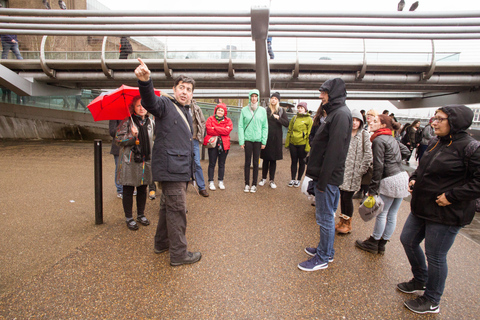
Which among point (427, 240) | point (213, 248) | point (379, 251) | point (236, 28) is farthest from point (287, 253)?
point (236, 28)

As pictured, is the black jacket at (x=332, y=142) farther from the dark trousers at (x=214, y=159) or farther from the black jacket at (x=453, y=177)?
Answer: the dark trousers at (x=214, y=159)

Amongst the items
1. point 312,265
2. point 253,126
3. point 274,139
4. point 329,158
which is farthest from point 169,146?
point 274,139

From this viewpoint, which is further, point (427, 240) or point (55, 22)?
point (55, 22)

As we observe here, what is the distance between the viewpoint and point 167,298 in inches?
89.0

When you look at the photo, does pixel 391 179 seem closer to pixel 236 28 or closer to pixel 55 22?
pixel 236 28

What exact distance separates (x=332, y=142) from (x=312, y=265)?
1376 mm

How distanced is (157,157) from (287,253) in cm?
194

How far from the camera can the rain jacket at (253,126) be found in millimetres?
5453

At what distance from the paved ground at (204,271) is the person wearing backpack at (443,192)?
365 mm

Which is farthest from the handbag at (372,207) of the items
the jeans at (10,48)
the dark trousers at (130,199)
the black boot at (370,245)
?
the jeans at (10,48)

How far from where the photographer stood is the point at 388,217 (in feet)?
10.2

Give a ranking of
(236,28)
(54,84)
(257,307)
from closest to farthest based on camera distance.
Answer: (257,307) < (236,28) < (54,84)

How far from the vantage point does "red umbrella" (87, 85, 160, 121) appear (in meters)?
3.03

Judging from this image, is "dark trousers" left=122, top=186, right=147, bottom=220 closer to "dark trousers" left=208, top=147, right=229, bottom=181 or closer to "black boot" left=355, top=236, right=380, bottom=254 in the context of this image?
"dark trousers" left=208, top=147, right=229, bottom=181
